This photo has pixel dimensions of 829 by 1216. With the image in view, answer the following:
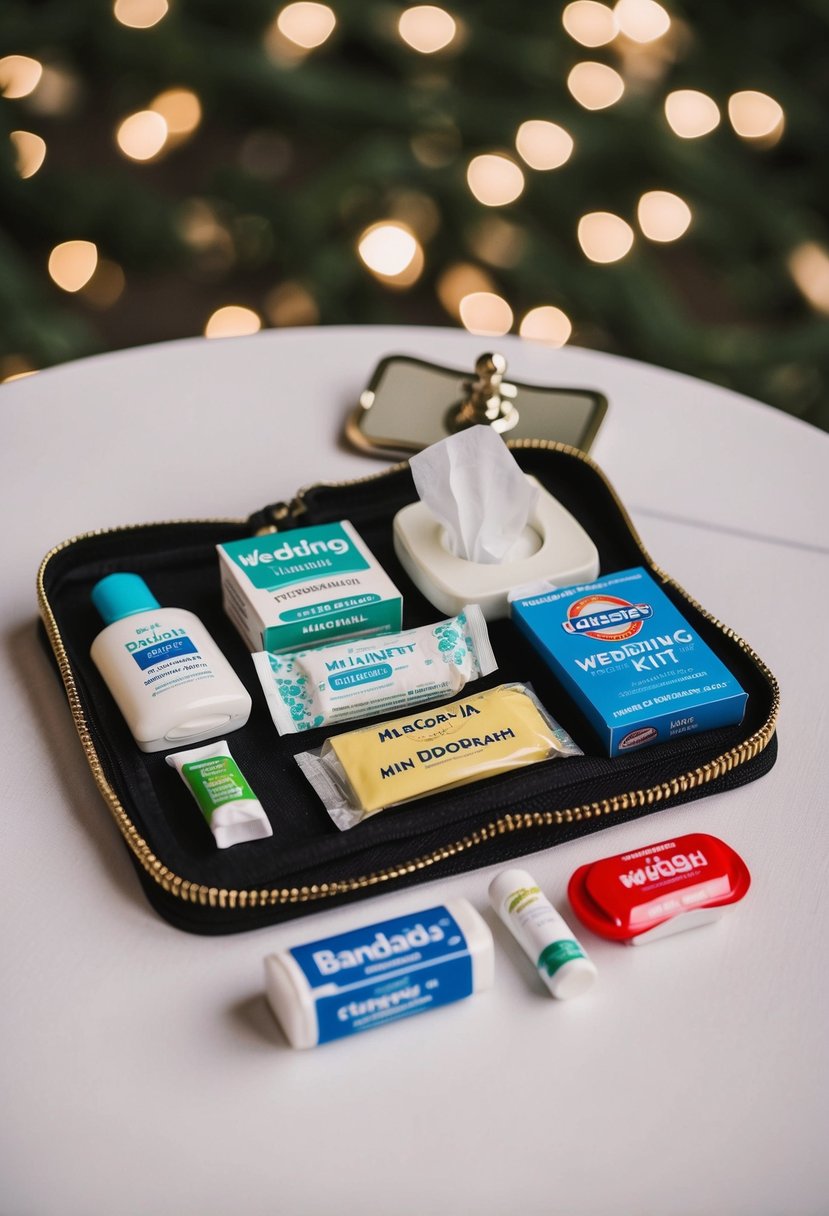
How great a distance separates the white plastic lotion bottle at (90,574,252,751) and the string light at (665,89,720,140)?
3.74 feet

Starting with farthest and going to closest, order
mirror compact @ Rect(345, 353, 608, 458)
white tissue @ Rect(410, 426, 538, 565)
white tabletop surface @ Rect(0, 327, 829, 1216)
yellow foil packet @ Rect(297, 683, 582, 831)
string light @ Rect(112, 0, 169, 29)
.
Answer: string light @ Rect(112, 0, 169, 29), mirror compact @ Rect(345, 353, 608, 458), white tissue @ Rect(410, 426, 538, 565), yellow foil packet @ Rect(297, 683, 582, 831), white tabletop surface @ Rect(0, 327, 829, 1216)

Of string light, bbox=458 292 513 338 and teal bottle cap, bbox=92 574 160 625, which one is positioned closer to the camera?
teal bottle cap, bbox=92 574 160 625

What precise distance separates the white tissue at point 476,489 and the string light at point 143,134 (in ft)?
3.48

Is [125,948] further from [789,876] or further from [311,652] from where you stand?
[789,876]

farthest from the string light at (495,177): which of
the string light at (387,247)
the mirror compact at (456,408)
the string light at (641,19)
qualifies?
the mirror compact at (456,408)

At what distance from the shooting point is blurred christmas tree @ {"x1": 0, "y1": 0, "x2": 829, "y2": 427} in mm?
1493

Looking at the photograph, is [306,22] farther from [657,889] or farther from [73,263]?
[657,889]

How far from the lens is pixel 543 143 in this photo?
5.01ft

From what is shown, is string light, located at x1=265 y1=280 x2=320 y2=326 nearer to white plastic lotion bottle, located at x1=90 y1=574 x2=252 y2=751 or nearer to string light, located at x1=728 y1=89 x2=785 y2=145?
string light, located at x1=728 y1=89 x2=785 y2=145

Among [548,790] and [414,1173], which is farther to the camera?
[548,790]

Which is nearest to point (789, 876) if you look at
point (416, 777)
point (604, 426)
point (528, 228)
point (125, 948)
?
point (416, 777)

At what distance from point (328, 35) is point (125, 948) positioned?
1289 millimetres

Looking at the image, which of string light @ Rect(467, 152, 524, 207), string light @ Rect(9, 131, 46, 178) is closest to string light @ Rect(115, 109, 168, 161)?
string light @ Rect(9, 131, 46, 178)

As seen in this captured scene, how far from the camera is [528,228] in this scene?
162cm
